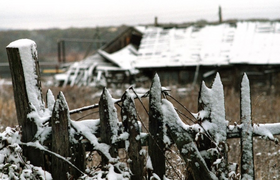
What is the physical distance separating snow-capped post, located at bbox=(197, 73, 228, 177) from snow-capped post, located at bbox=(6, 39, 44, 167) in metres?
1.25

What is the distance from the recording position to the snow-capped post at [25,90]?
2.33 m

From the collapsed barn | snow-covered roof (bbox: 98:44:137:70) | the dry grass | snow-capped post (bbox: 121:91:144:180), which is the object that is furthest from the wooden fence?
snow-covered roof (bbox: 98:44:137:70)

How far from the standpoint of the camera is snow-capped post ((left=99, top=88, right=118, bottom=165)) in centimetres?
230

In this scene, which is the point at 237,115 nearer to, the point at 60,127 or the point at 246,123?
the point at 246,123

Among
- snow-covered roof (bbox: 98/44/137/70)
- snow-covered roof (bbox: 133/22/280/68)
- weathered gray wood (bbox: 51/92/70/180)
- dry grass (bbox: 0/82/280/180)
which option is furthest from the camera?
snow-covered roof (bbox: 98/44/137/70)

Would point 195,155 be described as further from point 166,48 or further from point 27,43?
point 166,48

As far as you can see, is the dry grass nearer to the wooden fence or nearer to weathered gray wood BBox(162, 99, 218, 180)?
the wooden fence

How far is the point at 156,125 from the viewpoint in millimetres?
2340

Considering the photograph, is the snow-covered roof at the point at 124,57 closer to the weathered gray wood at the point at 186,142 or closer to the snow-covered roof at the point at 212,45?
the snow-covered roof at the point at 212,45

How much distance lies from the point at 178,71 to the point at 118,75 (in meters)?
3.66

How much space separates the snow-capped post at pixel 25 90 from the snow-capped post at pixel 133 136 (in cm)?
67

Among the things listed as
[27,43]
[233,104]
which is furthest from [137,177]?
[233,104]

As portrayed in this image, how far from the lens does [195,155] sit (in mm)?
2346

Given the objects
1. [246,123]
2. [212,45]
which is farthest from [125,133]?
[212,45]
